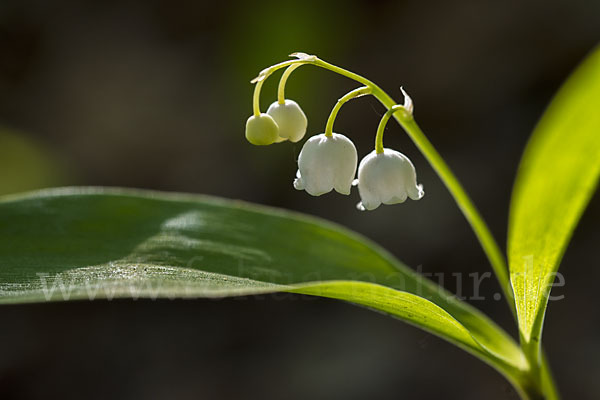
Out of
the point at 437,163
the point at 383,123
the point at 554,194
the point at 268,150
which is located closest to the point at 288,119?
the point at 383,123

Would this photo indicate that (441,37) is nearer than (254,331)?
No

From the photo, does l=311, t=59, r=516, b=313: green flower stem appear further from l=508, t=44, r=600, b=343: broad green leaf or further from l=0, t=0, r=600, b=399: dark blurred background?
l=0, t=0, r=600, b=399: dark blurred background

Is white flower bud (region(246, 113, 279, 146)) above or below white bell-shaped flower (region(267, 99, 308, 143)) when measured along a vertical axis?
below

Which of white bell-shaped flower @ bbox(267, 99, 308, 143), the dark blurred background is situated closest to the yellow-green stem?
white bell-shaped flower @ bbox(267, 99, 308, 143)

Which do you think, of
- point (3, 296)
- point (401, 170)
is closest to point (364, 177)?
point (401, 170)

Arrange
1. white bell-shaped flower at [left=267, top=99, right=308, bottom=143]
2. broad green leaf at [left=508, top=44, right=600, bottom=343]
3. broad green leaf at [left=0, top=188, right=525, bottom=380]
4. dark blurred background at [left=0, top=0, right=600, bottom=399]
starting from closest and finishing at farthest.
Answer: broad green leaf at [left=0, top=188, right=525, bottom=380]
broad green leaf at [left=508, top=44, right=600, bottom=343]
white bell-shaped flower at [left=267, top=99, right=308, bottom=143]
dark blurred background at [left=0, top=0, right=600, bottom=399]

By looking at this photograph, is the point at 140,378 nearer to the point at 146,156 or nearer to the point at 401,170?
the point at 146,156

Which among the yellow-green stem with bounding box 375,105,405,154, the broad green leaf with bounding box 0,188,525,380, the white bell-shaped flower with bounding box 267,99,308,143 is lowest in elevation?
the broad green leaf with bounding box 0,188,525,380
